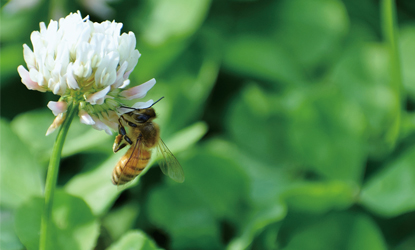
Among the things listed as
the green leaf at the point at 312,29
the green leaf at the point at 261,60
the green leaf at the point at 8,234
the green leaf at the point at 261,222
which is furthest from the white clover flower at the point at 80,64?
the green leaf at the point at 312,29

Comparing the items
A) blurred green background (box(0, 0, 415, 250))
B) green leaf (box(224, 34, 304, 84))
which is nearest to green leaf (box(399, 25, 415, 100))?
blurred green background (box(0, 0, 415, 250))

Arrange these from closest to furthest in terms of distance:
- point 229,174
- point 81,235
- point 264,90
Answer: point 81,235
point 229,174
point 264,90

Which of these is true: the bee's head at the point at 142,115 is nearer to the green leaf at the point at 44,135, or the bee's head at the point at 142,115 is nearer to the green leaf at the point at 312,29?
the green leaf at the point at 44,135

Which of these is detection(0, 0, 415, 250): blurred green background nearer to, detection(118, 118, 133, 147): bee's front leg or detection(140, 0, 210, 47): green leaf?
detection(140, 0, 210, 47): green leaf

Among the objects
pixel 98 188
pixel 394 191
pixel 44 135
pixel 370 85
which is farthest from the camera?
pixel 370 85

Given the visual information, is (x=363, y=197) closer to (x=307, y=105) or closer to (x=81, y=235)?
(x=307, y=105)

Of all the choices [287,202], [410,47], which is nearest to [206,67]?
[287,202]

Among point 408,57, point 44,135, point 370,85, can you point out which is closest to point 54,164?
point 44,135

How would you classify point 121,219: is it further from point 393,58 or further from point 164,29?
point 393,58
